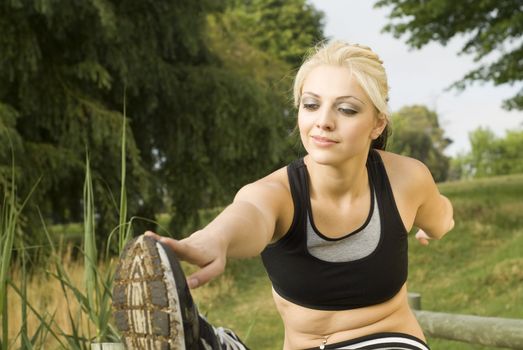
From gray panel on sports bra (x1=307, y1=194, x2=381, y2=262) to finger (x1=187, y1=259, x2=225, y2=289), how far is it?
0.58 meters

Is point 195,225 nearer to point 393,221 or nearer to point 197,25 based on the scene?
point 197,25

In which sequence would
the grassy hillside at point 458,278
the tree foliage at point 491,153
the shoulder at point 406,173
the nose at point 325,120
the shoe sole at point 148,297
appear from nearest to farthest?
1. the shoe sole at point 148,297
2. the nose at point 325,120
3. the shoulder at point 406,173
4. the grassy hillside at point 458,278
5. the tree foliage at point 491,153

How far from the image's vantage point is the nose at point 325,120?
2.04m

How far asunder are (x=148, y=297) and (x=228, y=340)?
522 mm

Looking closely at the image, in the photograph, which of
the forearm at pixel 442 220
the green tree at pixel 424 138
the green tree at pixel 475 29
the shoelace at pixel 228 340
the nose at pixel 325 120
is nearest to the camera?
the shoelace at pixel 228 340

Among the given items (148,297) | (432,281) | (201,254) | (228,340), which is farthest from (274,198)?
(432,281)

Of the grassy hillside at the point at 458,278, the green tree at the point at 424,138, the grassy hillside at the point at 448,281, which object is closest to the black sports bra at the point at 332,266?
the grassy hillside at the point at 448,281

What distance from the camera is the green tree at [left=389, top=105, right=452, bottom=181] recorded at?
3722 cm

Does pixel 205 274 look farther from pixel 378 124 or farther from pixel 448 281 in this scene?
pixel 448 281

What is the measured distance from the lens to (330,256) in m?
2.15

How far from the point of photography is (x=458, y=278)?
10273mm

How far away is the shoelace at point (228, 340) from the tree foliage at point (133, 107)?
7.53 meters

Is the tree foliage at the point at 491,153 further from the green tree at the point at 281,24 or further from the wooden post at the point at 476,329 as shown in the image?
the wooden post at the point at 476,329

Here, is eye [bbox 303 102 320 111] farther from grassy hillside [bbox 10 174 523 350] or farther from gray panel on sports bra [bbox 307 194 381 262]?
grassy hillside [bbox 10 174 523 350]
